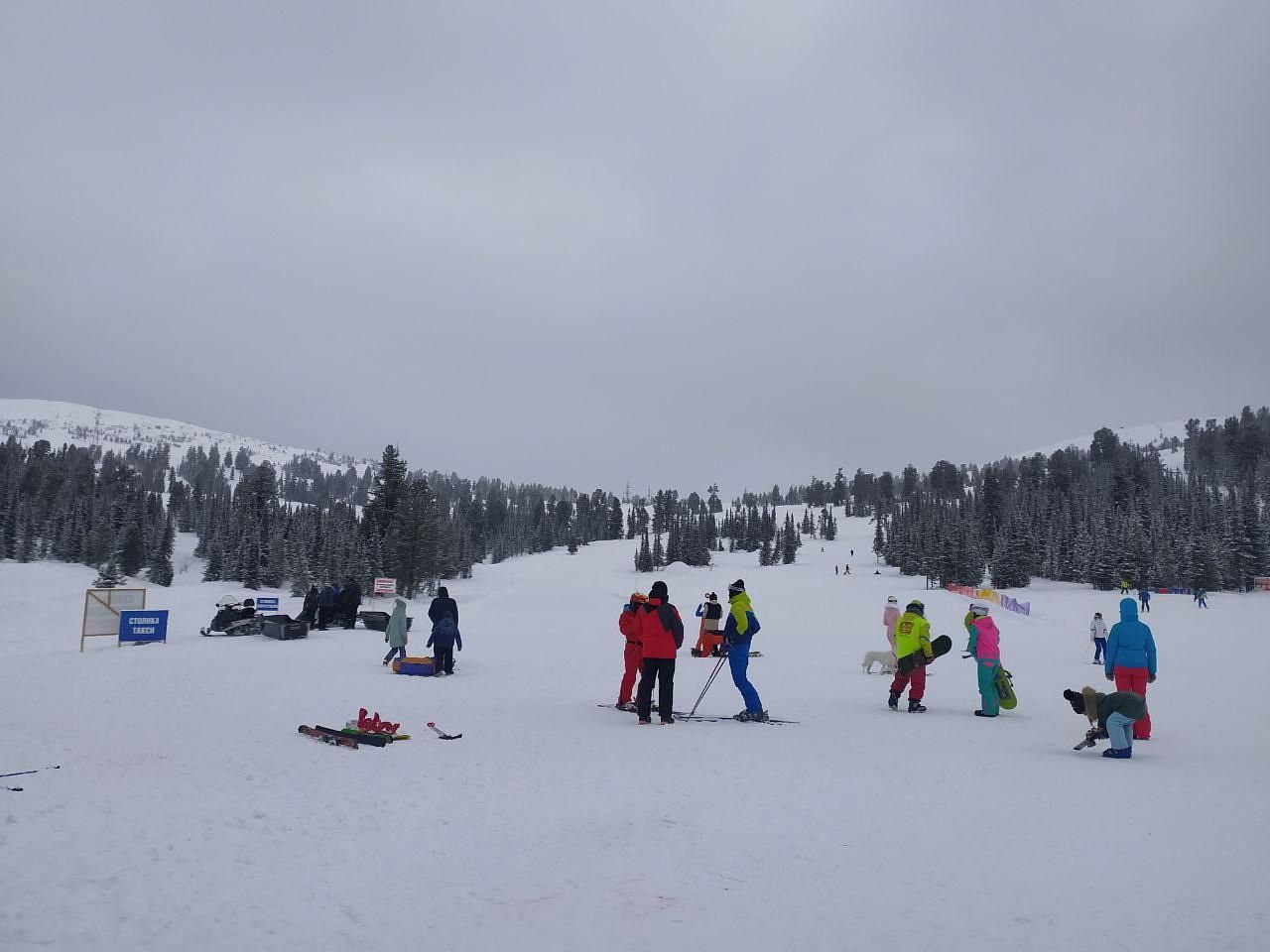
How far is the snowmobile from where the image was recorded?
22359 mm

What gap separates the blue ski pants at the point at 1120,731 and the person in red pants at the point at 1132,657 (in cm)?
108

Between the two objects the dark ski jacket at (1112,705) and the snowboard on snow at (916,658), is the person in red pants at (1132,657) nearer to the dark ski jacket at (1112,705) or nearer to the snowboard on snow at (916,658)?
the dark ski jacket at (1112,705)

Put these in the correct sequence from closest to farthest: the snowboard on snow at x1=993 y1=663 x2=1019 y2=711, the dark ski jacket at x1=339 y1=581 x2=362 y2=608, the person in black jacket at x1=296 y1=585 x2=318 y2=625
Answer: the snowboard on snow at x1=993 y1=663 x2=1019 y2=711
the person in black jacket at x1=296 y1=585 x2=318 y2=625
the dark ski jacket at x1=339 y1=581 x2=362 y2=608

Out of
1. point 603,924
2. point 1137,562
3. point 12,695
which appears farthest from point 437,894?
point 1137,562

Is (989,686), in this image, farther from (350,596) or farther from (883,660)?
(350,596)

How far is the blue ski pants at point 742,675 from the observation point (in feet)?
35.6

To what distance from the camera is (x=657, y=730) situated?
1014 centimetres

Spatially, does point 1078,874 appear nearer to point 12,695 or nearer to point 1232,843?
point 1232,843

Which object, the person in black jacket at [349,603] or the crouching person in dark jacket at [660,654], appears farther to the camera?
the person in black jacket at [349,603]

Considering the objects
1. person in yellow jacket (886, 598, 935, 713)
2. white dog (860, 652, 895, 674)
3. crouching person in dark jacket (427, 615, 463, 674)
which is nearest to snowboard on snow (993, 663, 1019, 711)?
person in yellow jacket (886, 598, 935, 713)

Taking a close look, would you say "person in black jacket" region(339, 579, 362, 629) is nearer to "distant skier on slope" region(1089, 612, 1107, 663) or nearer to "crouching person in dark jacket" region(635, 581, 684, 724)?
"crouching person in dark jacket" region(635, 581, 684, 724)

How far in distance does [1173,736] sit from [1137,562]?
7641cm

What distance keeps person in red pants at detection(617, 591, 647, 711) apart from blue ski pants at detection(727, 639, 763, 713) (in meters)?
1.62

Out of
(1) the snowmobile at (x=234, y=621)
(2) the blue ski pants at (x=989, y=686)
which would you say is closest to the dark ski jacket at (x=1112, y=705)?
(2) the blue ski pants at (x=989, y=686)
